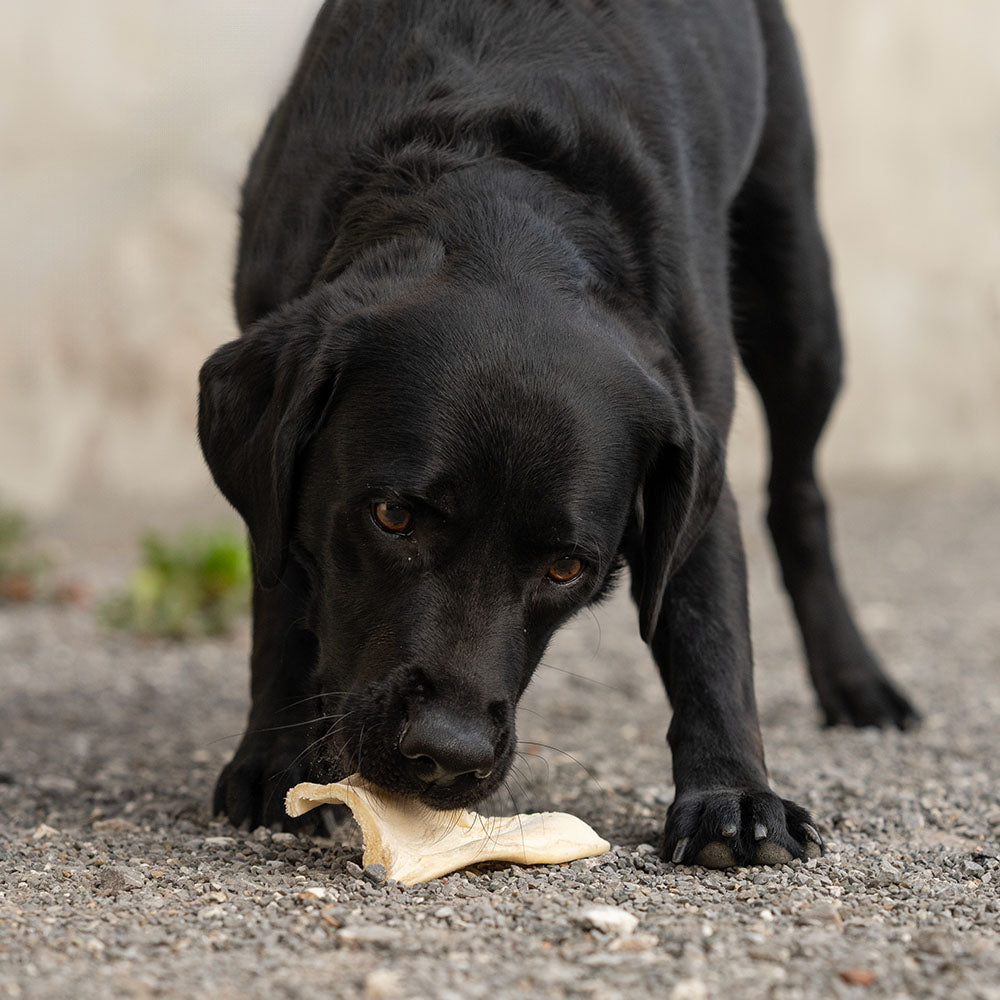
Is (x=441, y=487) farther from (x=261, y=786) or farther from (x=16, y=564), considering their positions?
(x=16, y=564)

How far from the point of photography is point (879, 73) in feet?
33.8

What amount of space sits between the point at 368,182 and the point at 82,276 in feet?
20.5

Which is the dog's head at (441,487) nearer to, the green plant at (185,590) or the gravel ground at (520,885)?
the gravel ground at (520,885)

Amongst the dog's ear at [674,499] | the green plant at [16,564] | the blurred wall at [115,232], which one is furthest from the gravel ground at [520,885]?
the blurred wall at [115,232]

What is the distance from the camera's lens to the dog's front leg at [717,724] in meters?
2.68

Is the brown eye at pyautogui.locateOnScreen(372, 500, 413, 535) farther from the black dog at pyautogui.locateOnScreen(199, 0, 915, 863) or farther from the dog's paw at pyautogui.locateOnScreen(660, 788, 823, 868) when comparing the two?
the dog's paw at pyautogui.locateOnScreen(660, 788, 823, 868)

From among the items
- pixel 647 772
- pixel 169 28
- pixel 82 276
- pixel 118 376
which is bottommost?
pixel 647 772

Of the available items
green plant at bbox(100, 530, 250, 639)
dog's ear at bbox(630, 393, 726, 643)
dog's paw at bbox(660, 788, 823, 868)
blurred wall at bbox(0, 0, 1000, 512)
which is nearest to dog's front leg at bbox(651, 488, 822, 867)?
dog's paw at bbox(660, 788, 823, 868)

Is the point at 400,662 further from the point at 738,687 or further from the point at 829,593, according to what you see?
the point at 829,593

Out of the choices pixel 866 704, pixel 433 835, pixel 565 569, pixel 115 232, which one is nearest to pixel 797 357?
pixel 866 704

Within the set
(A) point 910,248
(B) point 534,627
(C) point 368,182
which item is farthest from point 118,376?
(B) point 534,627

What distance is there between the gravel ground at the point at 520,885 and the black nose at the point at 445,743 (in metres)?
0.20

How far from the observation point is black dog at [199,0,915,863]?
2.51 m

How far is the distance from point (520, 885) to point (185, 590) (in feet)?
12.7
